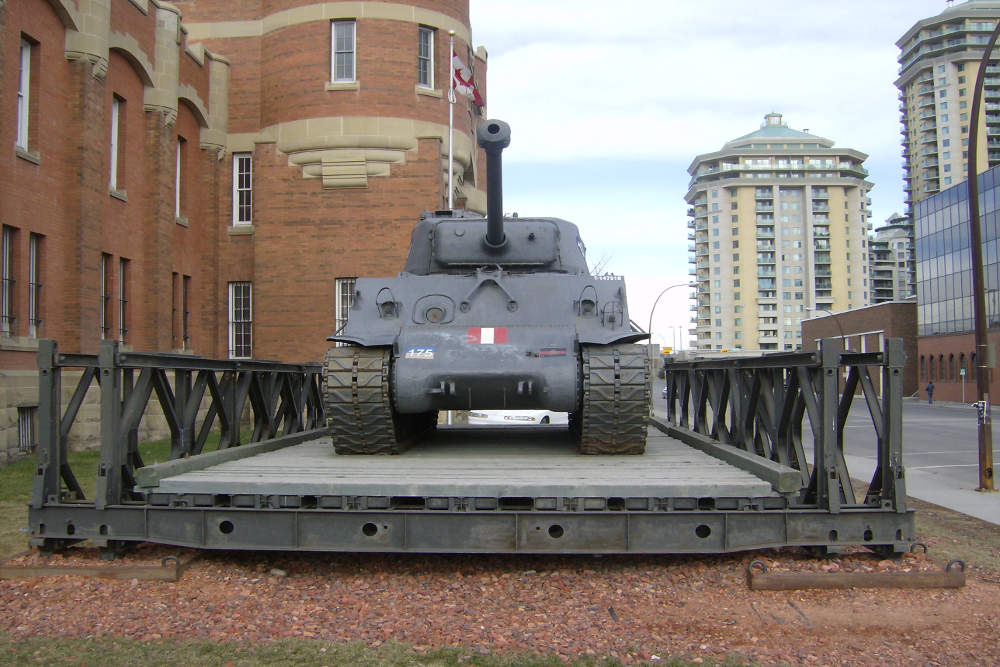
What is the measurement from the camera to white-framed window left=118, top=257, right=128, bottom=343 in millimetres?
18269

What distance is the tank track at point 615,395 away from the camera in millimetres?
7324

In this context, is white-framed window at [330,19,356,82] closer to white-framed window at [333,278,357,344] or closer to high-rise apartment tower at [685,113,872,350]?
white-framed window at [333,278,357,344]

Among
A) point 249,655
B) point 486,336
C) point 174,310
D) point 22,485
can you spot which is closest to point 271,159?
point 174,310

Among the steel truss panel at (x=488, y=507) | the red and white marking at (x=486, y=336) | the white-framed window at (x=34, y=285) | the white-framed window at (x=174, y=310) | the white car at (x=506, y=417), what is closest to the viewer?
the steel truss panel at (x=488, y=507)

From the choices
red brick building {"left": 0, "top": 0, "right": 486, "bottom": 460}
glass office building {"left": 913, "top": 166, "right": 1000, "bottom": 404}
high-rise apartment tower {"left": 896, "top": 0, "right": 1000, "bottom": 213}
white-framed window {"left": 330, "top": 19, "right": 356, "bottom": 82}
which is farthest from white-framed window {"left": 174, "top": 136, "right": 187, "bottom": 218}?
high-rise apartment tower {"left": 896, "top": 0, "right": 1000, "bottom": 213}

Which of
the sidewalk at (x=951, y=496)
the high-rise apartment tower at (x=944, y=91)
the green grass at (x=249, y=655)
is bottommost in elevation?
the sidewalk at (x=951, y=496)

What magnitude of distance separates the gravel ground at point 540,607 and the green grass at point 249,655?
0.11 meters

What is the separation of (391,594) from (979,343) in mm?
9364

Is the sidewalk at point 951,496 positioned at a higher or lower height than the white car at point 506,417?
lower

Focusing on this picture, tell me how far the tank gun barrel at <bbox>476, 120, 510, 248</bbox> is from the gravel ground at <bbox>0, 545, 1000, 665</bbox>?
3546 mm

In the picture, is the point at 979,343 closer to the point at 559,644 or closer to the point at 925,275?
the point at 559,644

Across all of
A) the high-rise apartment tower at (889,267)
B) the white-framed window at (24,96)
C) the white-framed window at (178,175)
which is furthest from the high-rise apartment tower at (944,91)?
the white-framed window at (24,96)

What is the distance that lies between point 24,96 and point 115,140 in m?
3.30

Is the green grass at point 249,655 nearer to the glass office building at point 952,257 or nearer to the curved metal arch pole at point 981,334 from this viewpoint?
the curved metal arch pole at point 981,334
